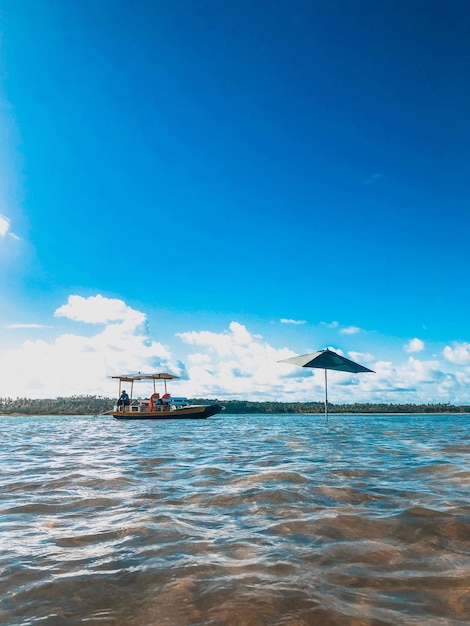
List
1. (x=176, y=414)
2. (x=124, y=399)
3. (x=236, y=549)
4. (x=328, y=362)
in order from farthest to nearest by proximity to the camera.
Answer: (x=124, y=399) → (x=176, y=414) → (x=328, y=362) → (x=236, y=549)

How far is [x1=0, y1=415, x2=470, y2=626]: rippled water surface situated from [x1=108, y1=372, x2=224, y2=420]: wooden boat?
37.4m

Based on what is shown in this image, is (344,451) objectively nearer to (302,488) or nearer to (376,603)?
(302,488)

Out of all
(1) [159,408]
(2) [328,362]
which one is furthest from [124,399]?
(2) [328,362]

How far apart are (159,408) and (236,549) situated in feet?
146

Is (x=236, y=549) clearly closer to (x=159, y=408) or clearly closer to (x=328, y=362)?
(x=328, y=362)

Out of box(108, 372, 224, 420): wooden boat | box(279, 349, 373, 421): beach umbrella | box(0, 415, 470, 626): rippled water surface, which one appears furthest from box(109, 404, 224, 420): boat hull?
box(0, 415, 470, 626): rippled water surface

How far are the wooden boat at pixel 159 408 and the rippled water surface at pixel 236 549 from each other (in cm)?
3738

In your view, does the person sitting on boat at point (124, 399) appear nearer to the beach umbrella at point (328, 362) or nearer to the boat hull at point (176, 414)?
the boat hull at point (176, 414)

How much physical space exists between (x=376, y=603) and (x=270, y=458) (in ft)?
23.9

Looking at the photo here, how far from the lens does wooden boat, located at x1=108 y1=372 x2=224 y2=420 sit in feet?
145

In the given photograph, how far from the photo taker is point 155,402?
47062mm

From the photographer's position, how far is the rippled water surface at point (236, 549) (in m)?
2.65

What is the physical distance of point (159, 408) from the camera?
46.8 metres

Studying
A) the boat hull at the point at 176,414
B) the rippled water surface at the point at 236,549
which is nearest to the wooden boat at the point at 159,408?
the boat hull at the point at 176,414
